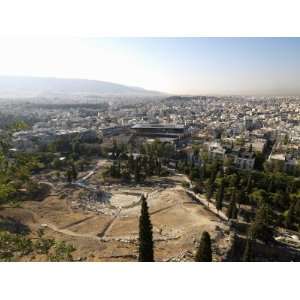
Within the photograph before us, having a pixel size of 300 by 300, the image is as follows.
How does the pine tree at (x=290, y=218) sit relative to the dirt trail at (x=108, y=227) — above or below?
above

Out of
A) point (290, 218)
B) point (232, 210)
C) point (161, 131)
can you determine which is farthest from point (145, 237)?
point (161, 131)

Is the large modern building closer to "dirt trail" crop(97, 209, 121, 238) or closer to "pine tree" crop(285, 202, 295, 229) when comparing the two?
"dirt trail" crop(97, 209, 121, 238)

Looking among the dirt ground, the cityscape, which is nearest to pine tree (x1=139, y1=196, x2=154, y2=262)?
the cityscape

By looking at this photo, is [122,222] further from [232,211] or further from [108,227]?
[232,211]

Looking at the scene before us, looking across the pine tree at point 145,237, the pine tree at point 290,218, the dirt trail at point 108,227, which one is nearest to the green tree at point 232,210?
the pine tree at point 290,218

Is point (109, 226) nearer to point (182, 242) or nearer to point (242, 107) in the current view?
point (182, 242)

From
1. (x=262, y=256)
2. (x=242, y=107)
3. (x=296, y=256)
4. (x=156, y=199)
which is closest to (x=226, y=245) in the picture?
(x=262, y=256)

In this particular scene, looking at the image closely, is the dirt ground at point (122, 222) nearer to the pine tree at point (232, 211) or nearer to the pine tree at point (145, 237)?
the pine tree at point (232, 211)

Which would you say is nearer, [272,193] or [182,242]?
[182,242]

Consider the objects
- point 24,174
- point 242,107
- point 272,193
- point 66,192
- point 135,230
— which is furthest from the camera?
point 242,107
